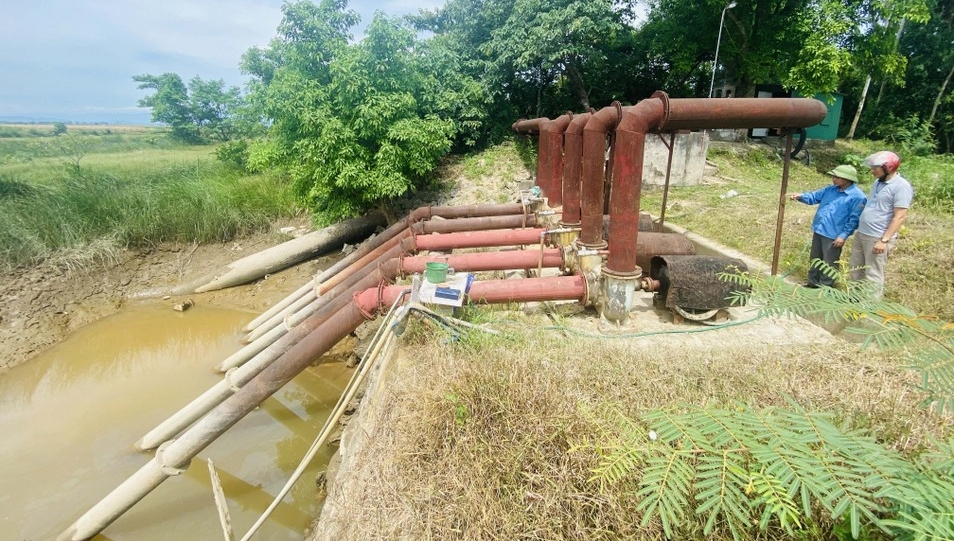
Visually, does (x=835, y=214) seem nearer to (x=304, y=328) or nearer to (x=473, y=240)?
(x=473, y=240)

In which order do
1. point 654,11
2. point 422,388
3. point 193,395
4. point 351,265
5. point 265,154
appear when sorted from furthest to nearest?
point 654,11 < point 265,154 < point 351,265 < point 193,395 < point 422,388

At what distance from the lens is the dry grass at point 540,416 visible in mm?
1786

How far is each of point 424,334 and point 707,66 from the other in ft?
55.4

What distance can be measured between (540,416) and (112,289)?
8438 millimetres

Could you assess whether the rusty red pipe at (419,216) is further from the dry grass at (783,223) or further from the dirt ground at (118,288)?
the dry grass at (783,223)

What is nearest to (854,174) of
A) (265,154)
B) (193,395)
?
(193,395)

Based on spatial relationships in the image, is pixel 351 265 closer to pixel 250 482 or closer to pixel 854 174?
pixel 250 482

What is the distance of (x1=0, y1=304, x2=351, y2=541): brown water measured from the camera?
11.2ft

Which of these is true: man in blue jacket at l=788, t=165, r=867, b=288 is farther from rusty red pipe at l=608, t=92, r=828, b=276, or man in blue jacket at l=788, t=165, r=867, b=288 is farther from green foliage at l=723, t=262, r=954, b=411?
green foliage at l=723, t=262, r=954, b=411

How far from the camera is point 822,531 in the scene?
5.15ft

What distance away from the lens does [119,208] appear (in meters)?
8.06

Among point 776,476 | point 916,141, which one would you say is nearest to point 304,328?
point 776,476

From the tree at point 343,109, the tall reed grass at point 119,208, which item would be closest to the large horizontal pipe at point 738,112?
the tree at point 343,109

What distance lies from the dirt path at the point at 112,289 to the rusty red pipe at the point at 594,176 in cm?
558
